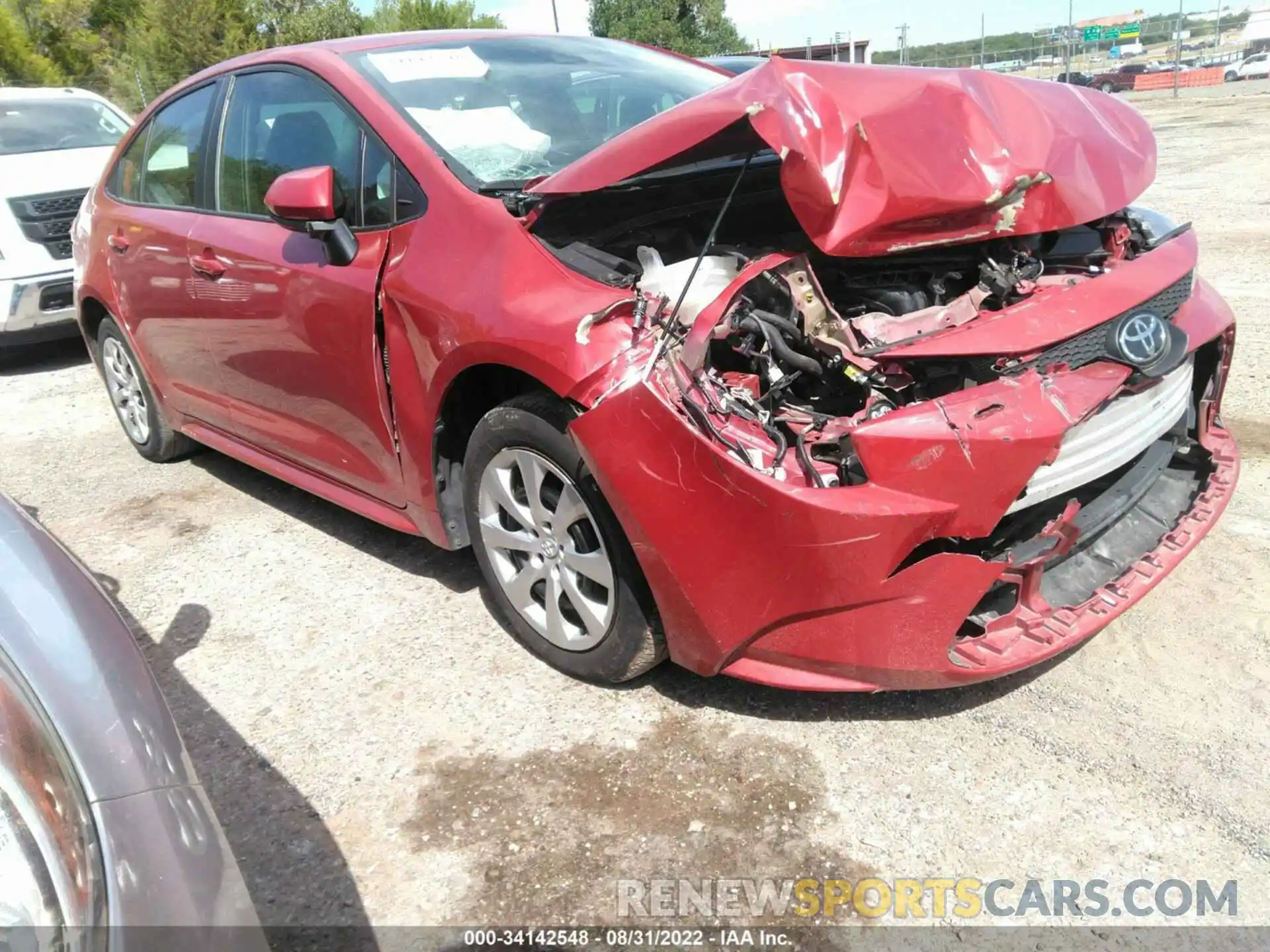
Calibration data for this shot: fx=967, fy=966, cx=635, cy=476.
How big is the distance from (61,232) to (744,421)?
6679mm

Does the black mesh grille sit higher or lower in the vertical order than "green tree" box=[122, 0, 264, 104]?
lower

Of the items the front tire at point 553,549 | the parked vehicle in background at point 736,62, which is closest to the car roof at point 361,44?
the parked vehicle in background at point 736,62

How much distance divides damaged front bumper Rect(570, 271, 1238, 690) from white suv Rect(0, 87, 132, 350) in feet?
20.2

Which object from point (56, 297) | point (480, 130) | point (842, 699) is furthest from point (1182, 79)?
point (842, 699)

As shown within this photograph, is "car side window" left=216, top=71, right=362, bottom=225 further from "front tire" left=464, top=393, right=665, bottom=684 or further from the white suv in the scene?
the white suv

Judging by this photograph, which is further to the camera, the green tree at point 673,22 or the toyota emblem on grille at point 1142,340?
the green tree at point 673,22

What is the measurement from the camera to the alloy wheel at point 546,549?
2529 millimetres

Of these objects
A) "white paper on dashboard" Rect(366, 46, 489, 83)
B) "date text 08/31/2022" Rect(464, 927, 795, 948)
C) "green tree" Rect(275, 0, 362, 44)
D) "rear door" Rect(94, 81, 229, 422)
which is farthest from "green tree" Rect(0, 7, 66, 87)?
"date text 08/31/2022" Rect(464, 927, 795, 948)

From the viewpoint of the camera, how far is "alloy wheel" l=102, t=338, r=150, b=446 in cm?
469

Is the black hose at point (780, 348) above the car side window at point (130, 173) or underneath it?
underneath

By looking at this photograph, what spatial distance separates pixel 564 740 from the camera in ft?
8.38

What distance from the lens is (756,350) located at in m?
2.41

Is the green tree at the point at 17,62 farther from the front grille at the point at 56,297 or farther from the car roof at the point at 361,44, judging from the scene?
the car roof at the point at 361,44

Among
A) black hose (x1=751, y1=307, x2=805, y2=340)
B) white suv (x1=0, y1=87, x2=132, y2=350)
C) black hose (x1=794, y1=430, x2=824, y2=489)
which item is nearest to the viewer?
black hose (x1=794, y1=430, x2=824, y2=489)
